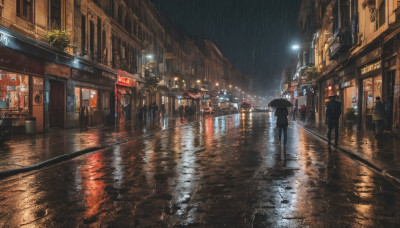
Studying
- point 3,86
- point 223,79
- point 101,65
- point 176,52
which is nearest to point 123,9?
point 101,65

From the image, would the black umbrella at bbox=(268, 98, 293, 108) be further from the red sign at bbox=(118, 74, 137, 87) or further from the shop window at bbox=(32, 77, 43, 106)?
the red sign at bbox=(118, 74, 137, 87)

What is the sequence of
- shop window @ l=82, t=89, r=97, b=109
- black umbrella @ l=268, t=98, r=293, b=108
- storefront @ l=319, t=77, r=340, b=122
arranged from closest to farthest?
black umbrella @ l=268, t=98, r=293, b=108, shop window @ l=82, t=89, r=97, b=109, storefront @ l=319, t=77, r=340, b=122

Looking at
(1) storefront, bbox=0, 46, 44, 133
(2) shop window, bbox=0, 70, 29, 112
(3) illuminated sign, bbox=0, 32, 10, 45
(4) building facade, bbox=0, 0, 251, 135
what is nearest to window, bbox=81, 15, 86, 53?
(4) building facade, bbox=0, 0, 251, 135

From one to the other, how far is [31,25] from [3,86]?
3.83 meters

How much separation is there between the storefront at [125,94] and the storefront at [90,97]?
137 centimetres

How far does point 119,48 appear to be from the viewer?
31172 mm

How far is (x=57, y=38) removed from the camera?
59.3 feet

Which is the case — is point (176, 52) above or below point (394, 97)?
above

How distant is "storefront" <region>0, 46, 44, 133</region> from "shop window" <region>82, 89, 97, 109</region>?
6.12m

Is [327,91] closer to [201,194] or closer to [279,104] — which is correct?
[279,104]

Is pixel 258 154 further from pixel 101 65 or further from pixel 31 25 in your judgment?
pixel 101 65

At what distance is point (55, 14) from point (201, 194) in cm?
1807

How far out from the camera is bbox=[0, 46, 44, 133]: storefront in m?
14.7

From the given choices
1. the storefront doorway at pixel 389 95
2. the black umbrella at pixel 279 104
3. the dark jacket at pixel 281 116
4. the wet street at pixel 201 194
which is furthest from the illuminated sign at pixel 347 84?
the wet street at pixel 201 194
